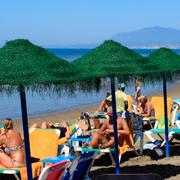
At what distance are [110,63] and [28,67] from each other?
52.9 inches

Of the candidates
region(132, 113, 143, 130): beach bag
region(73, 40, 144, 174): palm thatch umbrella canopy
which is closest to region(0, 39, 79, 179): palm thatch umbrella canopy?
region(73, 40, 144, 174): palm thatch umbrella canopy

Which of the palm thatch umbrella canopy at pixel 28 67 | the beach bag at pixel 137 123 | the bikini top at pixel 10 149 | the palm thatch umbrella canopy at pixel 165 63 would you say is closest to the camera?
the palm thatch umbrella canopy at pixel 28 67

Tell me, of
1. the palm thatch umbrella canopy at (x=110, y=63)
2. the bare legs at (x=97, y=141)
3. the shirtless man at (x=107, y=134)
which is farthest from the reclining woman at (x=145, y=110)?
the palm thatch umbrella canopy at (x=110, y=63)

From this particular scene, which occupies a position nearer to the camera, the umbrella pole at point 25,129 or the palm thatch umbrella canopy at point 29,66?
the palm thatch umbrella canopy at point 29,66

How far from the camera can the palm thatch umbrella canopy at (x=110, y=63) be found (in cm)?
639

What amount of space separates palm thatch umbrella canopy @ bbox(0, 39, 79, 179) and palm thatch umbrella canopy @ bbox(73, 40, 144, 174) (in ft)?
1.30

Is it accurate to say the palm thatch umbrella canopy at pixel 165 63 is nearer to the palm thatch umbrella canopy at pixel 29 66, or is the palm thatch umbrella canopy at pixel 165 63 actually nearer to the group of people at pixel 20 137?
the group of people at pixel 20 137

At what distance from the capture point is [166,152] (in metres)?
8.75

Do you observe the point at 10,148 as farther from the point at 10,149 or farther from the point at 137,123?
the point at 137,123

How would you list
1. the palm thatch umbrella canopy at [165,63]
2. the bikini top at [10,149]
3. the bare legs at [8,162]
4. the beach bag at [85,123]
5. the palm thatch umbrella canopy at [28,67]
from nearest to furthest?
the palm thatch umbrella canopy at [28,67] < the bare legs at [8,162] < the bikini top at [10,149] < the palm thatch umbrella canopy at [165,63] < the beach bag at [85,123]

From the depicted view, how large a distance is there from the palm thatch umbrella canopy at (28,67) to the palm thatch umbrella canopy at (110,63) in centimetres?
40

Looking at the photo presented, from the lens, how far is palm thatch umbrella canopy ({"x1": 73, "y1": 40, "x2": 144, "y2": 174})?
639cm

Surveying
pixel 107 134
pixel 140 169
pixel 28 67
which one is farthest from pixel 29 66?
pixel 140 169

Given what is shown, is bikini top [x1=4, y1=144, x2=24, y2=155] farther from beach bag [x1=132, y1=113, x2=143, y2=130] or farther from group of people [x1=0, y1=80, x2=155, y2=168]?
beach bag [x1=132, y1=113, x2=143, y2=130]
